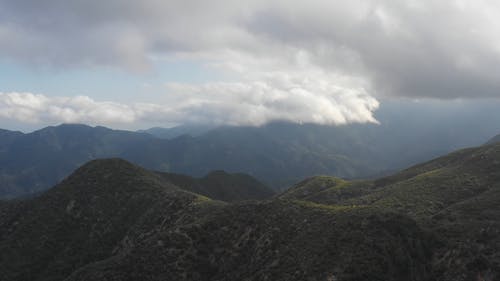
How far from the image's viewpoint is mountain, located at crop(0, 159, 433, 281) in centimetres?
8200

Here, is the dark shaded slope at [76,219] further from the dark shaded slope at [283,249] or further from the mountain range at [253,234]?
the dark shaded slope at [283,249]

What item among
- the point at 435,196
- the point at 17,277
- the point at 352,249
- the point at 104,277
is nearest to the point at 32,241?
the point at 17,277

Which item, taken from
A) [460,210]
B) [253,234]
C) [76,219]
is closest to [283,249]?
[253,234]

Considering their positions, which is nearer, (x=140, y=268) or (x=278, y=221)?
(x=140, y=268)

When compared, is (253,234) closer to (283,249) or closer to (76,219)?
(283,249)

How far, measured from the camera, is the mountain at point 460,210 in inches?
3253

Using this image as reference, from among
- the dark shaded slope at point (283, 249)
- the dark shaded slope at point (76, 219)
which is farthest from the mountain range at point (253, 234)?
the dark shaded slope at point (76, 219)

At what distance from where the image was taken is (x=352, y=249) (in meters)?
80.8

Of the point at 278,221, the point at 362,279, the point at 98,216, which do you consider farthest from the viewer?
the point at 98,216

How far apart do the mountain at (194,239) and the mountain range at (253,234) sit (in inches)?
11.5

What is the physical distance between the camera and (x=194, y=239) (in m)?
103

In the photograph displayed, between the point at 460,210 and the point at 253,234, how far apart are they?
203 feet

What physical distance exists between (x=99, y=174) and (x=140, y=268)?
325 feet

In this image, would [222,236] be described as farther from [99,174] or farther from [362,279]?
[99,174]
